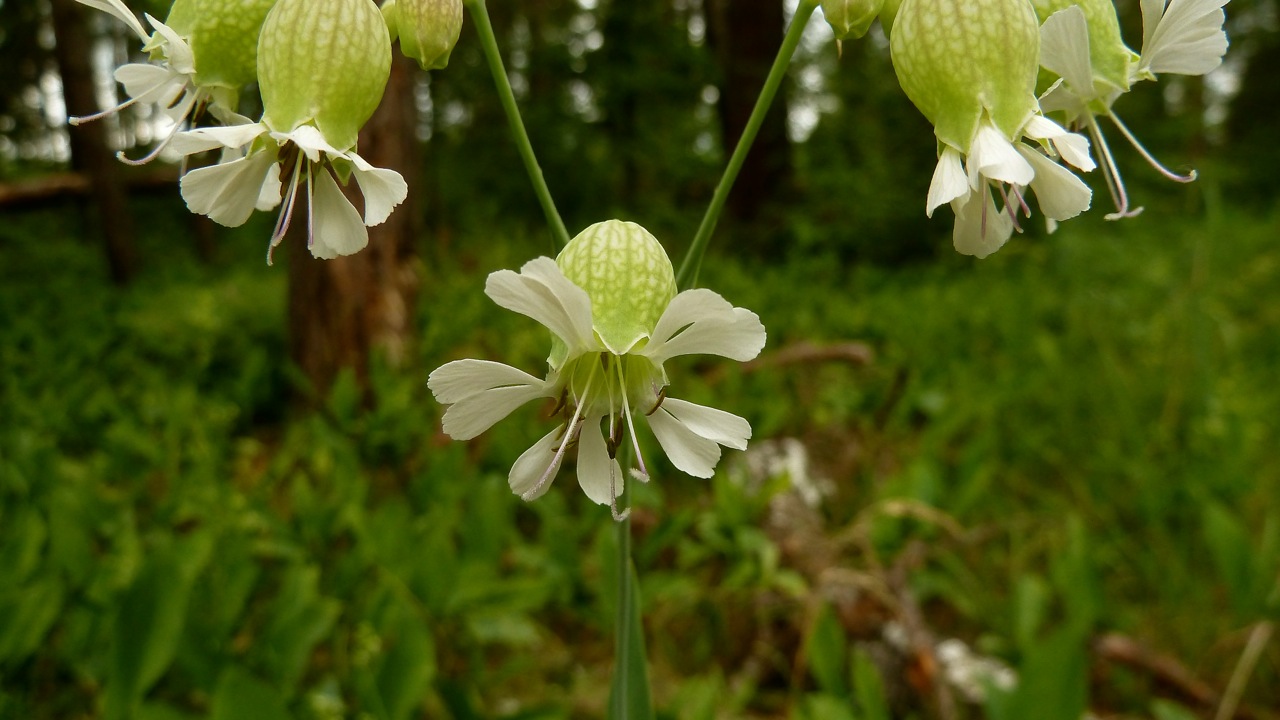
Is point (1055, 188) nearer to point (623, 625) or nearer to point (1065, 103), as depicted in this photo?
point (1065, 103)

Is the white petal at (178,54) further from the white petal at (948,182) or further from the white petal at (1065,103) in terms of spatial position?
the white petal at (1065,103)

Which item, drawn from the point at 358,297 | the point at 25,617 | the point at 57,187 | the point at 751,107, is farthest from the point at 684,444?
the point at 57,187

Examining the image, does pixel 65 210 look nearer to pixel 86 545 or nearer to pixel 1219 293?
pixel 86 545

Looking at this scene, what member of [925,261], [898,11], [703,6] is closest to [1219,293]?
[925,261]

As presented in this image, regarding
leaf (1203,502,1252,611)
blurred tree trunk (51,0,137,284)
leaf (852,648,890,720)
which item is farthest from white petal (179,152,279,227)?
blurred tree trunk (51,0,137,284)

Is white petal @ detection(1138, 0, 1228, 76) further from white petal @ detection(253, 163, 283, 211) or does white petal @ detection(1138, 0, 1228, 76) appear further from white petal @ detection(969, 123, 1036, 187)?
white petal @ detection(253, 163, 283, 211)

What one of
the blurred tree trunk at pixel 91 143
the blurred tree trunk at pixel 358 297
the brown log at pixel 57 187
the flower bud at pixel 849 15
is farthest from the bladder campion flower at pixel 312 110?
the blurred tree trunk at pixel 91 143
